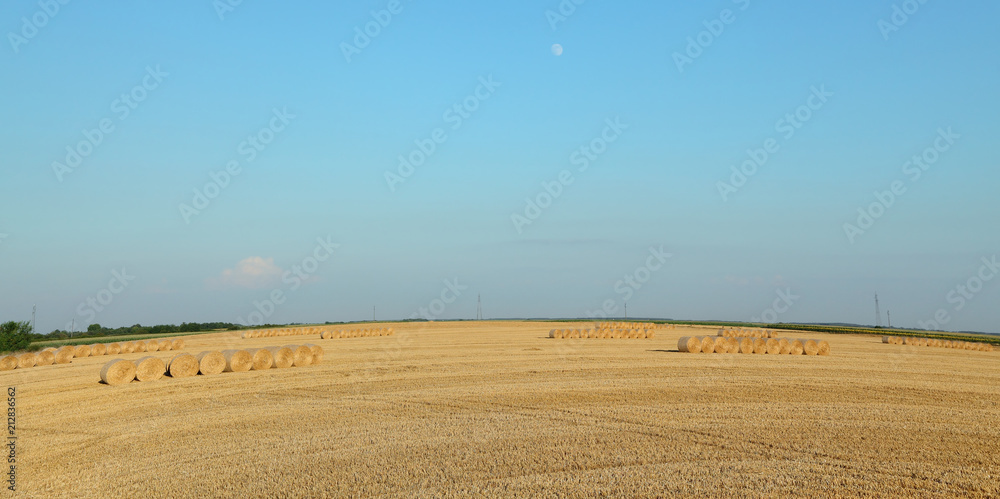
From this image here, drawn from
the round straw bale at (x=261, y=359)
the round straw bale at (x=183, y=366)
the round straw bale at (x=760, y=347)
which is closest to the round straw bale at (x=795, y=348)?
the round straw bale at (x=760, y=347)

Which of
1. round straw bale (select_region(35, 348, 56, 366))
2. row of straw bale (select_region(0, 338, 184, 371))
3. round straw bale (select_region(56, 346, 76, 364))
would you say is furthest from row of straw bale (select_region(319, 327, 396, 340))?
round straw bale (select_region(35, 348, 56, 366))

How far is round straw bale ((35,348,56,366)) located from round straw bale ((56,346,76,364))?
0.69 ft

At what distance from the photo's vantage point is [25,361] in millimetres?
A: 22297

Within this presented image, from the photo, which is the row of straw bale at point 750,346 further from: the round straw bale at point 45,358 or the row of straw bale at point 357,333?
the row of straw bale at point 357,333

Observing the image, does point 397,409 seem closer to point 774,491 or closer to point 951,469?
point 774,491

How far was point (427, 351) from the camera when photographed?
25.8 metres

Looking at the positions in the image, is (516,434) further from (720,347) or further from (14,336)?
(14,336)

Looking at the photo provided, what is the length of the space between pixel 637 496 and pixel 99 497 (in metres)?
6.15

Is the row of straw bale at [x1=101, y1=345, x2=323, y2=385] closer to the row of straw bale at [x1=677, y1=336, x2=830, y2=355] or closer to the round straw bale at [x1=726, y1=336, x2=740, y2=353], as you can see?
the row of straw bale at [x1=677, y1=336, x2=830, y2=355]

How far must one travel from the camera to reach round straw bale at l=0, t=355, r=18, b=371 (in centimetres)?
2152

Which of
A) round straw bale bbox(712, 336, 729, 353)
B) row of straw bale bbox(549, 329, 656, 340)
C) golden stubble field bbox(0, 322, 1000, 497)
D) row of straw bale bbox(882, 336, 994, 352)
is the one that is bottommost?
row of straw bale bbox(882, 336, 994, 352)

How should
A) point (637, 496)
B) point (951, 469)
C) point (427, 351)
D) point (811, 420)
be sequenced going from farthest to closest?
point (427, 351)
point (811, 420)
point (951, 469)
point (637, 496)

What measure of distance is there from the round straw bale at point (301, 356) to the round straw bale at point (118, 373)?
16.4 ft

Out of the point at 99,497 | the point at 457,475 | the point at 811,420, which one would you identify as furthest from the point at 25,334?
the point at 811,420
